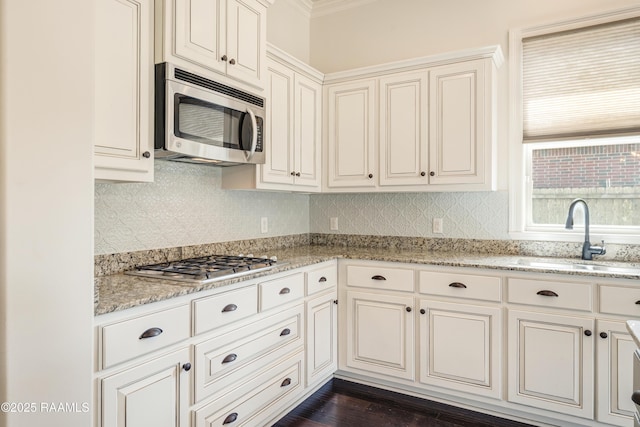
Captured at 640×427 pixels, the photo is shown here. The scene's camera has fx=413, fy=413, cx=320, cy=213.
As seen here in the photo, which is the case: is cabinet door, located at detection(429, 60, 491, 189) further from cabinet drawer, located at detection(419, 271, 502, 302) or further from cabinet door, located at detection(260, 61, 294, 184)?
cabinet door, located at detection(260, 61, 294, 184)

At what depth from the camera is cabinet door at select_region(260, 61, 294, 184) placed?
2676 millimetres

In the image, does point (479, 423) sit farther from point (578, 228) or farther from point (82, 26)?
point (82, 26)

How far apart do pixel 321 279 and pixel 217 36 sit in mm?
1572

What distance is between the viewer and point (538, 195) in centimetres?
297

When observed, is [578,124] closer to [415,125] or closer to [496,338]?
[415,125]

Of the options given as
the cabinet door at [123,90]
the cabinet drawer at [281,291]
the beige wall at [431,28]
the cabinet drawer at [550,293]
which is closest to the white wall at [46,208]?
the cabinet door at [123,90]

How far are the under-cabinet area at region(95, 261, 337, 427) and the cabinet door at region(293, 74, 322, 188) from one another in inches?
28.3

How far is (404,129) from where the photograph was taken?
2961 mm

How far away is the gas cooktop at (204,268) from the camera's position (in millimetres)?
1886

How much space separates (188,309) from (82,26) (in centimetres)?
111

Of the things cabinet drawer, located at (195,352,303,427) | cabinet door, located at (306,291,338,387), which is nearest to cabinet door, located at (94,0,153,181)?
cabinet drawer, located at (195,352,303,427)

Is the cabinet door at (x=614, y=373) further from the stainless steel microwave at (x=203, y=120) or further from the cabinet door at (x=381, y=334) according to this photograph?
the stainless steel microwave at (x=203, y=120)

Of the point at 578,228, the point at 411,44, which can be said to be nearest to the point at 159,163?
the point at 411,44

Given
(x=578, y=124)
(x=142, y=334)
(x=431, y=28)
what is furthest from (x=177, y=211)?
(x=578, y=124)
